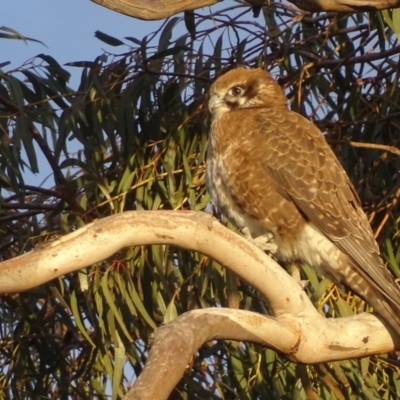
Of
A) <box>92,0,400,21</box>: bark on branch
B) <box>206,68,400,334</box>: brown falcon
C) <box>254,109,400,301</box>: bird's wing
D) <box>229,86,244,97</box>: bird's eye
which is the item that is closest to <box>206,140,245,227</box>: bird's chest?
<box>206,68,400,334</box>: brown falcon

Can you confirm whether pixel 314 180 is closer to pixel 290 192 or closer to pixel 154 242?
pixel 290 192

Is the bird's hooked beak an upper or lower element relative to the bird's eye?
lower

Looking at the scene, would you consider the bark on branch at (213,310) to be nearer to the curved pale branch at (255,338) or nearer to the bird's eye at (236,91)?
the curved pale branch at (255,338)

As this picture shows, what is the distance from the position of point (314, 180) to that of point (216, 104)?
42cm

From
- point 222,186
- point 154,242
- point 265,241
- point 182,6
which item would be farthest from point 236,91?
point 154,242

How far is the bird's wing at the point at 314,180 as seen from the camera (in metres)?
3.74

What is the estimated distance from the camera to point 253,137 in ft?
12.8

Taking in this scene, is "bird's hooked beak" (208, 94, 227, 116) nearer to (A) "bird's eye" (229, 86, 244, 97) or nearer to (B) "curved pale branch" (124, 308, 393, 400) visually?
(A) "bird's eye" (229, 86, 244, 97)

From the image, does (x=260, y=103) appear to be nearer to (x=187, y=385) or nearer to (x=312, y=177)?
→ (x=312, y=177)

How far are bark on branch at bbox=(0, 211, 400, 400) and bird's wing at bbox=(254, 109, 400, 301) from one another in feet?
1.48

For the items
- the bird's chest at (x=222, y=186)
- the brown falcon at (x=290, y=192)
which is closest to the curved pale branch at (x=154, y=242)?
the brown falcon at (x=290, y=192)

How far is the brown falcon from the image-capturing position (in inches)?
147

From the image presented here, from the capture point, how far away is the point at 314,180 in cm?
386

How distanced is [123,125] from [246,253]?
128 cm
